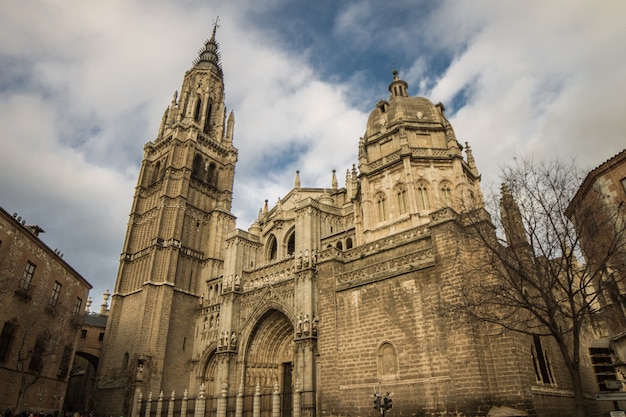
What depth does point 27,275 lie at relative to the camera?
2255 cm

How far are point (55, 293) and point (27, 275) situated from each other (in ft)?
11.3

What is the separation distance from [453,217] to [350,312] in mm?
5812

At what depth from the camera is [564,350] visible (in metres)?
10.8

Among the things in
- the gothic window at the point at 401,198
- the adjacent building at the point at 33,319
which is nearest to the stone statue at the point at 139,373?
the adjacent building at the point at 33,319

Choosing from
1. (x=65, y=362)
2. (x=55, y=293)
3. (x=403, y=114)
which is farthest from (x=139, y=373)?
(x=403, y=114)

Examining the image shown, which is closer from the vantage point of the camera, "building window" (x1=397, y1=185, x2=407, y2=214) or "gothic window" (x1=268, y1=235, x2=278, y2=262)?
"building window" (x1=397, y1=185, x2=407, y2=214)

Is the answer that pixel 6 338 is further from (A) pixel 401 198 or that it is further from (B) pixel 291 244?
(A) pixel 401 198

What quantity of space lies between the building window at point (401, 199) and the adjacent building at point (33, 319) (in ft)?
66.1

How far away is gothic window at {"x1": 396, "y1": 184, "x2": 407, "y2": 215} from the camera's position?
2244cm

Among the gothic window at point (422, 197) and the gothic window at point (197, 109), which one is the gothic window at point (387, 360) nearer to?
the gothic window at point (422, 197)

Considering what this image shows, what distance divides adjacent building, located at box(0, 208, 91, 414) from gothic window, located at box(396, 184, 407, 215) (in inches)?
793

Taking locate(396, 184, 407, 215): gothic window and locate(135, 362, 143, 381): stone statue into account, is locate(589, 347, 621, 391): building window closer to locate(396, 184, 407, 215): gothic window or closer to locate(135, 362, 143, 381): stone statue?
locate(396, 184, 407, 215): gothic window

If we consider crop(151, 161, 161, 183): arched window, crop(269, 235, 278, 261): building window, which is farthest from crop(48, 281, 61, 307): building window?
crop(151, 161, 161, 183): arched window

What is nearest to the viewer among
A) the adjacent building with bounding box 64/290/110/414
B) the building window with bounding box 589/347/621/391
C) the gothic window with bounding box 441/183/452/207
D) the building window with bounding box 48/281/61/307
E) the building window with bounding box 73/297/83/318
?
the building window with bounding box 589/347/621/391
